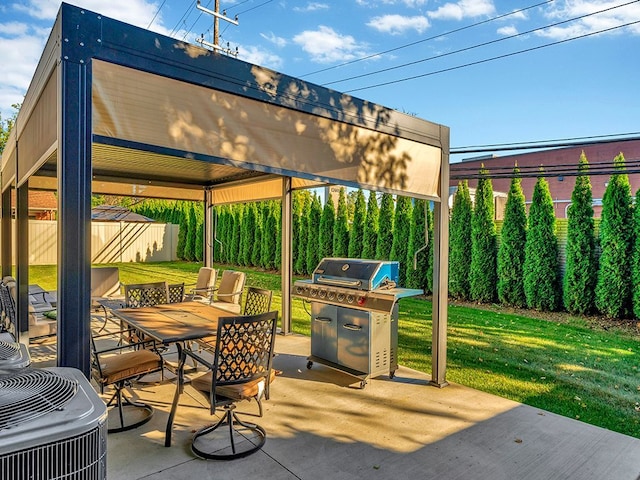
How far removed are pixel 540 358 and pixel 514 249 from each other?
4.15 m

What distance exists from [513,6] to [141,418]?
1011 centimetres

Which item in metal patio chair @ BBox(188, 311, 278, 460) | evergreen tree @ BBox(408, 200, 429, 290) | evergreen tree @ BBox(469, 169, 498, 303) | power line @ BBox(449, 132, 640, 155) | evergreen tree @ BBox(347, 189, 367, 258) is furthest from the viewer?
evergreen tree @ BBox(347, 189, 367, 258)

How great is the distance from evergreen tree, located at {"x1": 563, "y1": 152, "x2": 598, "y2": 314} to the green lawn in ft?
1.53

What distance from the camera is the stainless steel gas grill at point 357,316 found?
4.15 m

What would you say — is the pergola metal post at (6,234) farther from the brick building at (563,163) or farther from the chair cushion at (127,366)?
the brick building at (563,163)

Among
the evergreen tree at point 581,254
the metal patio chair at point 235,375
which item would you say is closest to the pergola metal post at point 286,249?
the metal patio chair at point 235,375

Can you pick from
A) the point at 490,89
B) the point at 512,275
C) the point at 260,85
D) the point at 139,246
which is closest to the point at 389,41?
the point at 490,89

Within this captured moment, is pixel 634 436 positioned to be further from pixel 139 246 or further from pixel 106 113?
pixel 139 246

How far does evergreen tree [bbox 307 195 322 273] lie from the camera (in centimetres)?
1391

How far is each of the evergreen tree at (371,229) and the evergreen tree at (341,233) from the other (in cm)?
96

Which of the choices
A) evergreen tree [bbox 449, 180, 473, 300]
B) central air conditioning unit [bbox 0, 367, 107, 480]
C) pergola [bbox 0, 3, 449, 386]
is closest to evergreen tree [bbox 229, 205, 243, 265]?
evergreen tree [bbox 449, 180, 473, 300]

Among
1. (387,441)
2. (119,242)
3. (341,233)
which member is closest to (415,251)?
(341,233)

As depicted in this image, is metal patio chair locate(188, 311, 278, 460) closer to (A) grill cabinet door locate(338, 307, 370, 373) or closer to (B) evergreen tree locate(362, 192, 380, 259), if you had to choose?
(A) grill cabinet door locate(338, 307, 370, 373)

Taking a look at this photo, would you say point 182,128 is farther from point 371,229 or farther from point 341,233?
point 341,233
